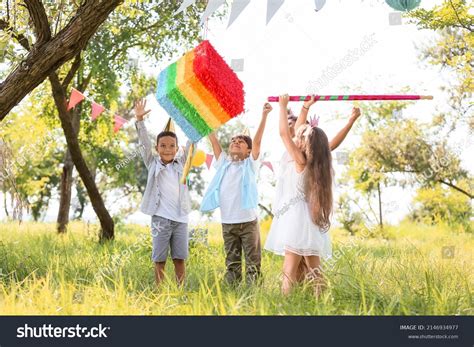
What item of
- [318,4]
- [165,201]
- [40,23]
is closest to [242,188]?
[165,201]

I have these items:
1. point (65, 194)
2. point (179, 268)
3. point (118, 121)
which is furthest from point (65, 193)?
point (179, 268)

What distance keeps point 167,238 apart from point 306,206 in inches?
44.4

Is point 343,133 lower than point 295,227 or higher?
higher

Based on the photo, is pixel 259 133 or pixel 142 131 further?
pixel 142 131

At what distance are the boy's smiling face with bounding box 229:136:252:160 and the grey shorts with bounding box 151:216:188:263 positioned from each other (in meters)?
0.61

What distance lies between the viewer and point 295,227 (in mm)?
3592

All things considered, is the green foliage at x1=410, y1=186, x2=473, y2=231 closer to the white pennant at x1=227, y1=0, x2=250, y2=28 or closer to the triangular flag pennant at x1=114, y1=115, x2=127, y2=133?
the triangular flag pennant at x1=114, y1=115, x2=127, y2=133

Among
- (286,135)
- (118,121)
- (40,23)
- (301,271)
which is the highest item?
(40,23)

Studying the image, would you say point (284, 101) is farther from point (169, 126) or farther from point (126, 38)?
point (126, 38)

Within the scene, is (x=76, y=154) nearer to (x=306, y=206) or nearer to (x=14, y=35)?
(x=14, y=35)

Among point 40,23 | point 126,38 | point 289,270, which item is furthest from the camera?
point 126,38

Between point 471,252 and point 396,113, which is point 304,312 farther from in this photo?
point 396,113

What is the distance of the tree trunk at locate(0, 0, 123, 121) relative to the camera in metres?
4.35

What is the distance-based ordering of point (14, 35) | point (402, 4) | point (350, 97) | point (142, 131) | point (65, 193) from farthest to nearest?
point (65, 193), point (14, 35), point (402, 4), point (142, 131), point (350, 97)
